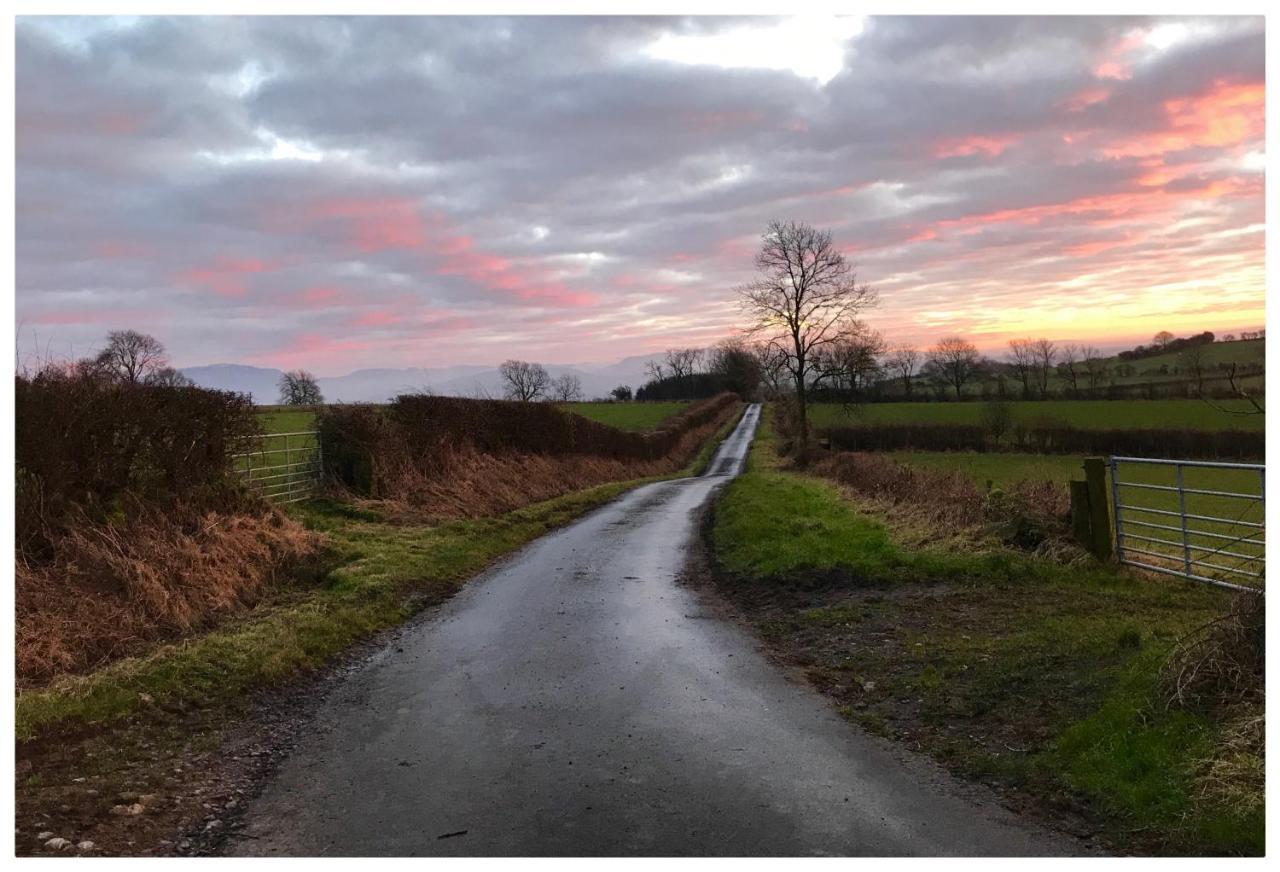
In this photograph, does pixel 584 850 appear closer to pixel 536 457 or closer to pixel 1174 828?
pixel 1174 828

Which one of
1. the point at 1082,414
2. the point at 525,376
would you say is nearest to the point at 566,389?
the point at 525,376

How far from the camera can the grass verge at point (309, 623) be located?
6312 mm

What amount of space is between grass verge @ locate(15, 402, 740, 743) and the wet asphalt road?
2.75 feet

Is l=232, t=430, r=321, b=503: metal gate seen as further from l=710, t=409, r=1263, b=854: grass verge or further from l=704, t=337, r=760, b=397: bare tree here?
l=704, t=337, r=760, b=397: bare tree

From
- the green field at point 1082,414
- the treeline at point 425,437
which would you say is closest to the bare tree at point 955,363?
the green field at point 1082,414

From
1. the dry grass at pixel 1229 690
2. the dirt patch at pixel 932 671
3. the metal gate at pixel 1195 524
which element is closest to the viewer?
the dry grass at pixel 1229 690

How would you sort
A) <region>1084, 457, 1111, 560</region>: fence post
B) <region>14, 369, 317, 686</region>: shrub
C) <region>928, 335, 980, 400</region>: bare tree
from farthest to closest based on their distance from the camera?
<region>928, 335, 980, 400</region>: bare tree → <region>1084, 457, 1111, 560</region>: fence post → <region>14, 369, 317, 686</region>: shrub

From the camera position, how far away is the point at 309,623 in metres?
8.68

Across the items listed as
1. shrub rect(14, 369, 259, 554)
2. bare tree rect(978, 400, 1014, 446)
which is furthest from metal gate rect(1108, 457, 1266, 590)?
shrub rect(14, 369, 259, 554)

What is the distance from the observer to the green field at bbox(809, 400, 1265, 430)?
5094 cm

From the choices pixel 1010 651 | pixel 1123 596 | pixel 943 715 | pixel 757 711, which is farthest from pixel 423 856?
pixel 1123 596

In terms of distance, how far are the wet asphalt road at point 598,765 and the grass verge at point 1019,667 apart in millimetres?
423

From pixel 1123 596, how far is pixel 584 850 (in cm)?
718

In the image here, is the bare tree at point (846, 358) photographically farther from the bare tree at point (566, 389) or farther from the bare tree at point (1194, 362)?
the bare tree at point (566, 389)
